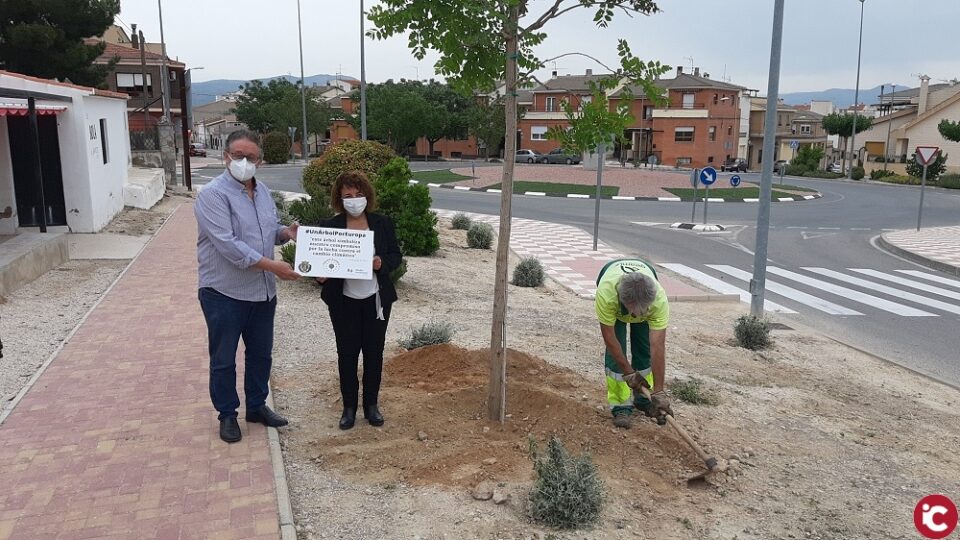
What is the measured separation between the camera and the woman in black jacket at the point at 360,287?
4512 mm

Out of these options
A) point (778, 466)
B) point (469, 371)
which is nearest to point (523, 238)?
point (469, 371)

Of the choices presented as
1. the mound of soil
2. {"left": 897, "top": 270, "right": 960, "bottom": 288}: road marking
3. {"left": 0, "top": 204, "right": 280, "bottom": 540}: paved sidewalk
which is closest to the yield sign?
{"left": 897, "top": 270, "right": 960, "bottom": 288}: road marking

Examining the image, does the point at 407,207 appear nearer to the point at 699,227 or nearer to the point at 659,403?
the point at 659,403

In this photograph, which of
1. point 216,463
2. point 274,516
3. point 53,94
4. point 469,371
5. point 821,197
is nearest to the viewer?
point 274,516

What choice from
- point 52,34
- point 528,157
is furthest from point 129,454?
point 528,157

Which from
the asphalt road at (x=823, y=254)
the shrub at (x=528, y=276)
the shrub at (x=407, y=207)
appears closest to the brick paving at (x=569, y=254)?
the shrub at (x=528, y=276)

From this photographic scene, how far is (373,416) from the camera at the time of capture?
4.86 meters

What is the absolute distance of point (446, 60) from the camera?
15.5 ft

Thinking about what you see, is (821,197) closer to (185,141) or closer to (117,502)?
(185,141)

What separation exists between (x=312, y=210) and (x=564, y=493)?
799cm

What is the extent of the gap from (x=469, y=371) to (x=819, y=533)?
9.06ft

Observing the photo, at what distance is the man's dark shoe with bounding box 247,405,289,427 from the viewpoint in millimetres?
4832

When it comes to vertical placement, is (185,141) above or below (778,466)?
above

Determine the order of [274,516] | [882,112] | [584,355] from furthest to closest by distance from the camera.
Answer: [882,112] < [584,355] < [274,516]
